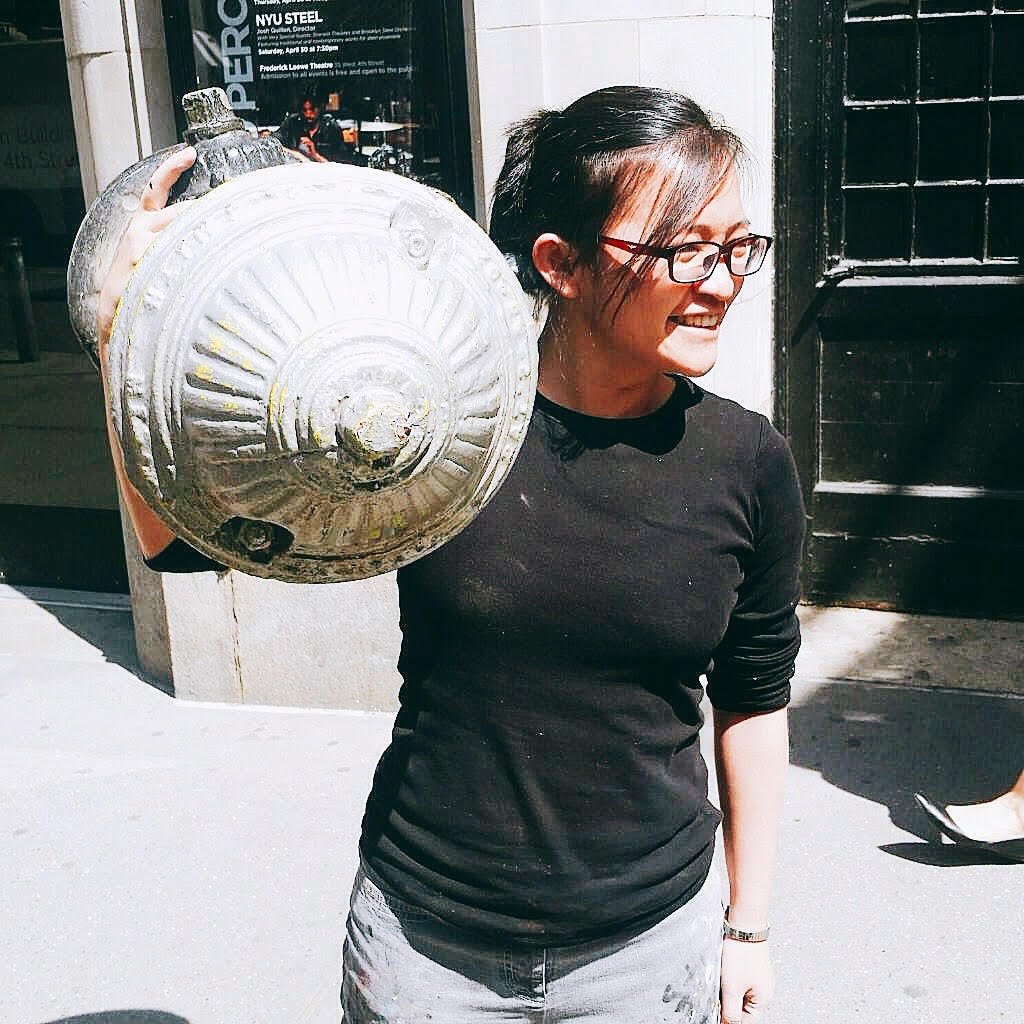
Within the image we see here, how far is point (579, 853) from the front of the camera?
1.86 metres

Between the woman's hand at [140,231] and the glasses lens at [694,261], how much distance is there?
Answer: 0.63 meters

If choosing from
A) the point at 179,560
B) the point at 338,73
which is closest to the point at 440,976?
the point at 179,560

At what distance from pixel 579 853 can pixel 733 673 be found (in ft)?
1.25

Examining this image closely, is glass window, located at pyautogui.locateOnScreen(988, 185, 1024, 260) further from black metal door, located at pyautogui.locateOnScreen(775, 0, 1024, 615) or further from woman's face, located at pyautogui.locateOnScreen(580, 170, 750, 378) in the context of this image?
woman's face, located at pyautogui.locateOnScreen(580, 170, 750, 378)

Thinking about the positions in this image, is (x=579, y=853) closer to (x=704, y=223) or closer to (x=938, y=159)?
(x=704, y=223)

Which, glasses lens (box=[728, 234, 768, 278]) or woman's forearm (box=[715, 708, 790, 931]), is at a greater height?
glasses lens (box=[728, 234, 768, 278])

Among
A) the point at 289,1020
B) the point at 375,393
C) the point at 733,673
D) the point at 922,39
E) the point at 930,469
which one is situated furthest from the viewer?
the point at 930,469

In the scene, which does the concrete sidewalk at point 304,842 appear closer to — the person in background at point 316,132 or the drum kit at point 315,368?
the person in background at point 316,132

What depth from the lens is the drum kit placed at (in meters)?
1.29

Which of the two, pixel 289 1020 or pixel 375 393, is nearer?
pixel 375 393

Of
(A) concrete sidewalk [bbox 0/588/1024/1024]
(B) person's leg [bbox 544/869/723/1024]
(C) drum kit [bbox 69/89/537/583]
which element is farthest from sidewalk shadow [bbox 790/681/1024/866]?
(C) drum kit [bbox 69/89/537/583]

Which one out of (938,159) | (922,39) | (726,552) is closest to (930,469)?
(938,159)

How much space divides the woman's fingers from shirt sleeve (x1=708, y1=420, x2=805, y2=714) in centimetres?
87

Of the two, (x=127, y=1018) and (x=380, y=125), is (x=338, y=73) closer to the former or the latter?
(x=380, y=125)
